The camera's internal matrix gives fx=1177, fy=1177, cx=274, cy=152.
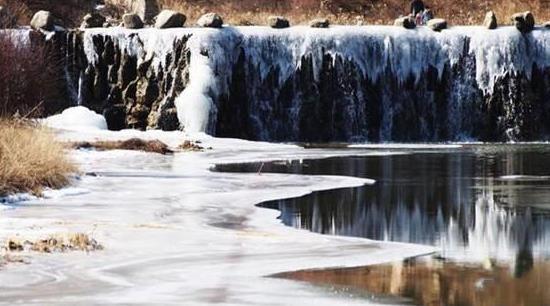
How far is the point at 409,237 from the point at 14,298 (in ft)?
17.7

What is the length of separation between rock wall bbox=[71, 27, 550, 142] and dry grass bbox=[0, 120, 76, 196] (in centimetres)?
2025

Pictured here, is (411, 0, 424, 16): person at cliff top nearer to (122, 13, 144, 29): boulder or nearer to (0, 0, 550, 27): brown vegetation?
(0, 0, 550, 27): brown vegetation

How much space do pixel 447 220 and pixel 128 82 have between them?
87.9ft

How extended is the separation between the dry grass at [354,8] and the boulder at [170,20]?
585 centimetres

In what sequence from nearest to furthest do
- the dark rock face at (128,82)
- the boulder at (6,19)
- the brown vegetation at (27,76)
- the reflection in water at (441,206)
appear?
the reflection in water at (441,206), the brown vegetation at (27,76), the dark rock face at (128,82), the boulder at (6,19)

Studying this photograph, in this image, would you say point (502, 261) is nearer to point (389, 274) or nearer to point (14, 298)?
point (389, 274)

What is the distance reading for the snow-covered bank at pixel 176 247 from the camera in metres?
8.80

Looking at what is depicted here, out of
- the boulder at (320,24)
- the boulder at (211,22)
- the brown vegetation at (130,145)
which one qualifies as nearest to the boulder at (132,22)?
the boulder at (211,22)

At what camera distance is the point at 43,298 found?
27.7 ft

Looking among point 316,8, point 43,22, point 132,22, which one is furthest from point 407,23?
point 43,22

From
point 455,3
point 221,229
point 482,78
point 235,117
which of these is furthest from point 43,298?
point 455,3

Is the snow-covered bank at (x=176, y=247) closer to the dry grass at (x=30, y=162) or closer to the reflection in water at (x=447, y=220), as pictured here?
the dry grass at (x=30, y=162)

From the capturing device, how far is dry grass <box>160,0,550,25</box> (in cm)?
4912

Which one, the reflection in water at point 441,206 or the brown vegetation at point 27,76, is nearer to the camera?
the reflection in water at point 441,206
